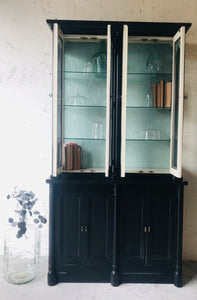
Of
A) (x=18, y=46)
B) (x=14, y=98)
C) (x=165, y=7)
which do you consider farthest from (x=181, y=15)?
(x=14, y=98)

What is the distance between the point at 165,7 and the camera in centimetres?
306

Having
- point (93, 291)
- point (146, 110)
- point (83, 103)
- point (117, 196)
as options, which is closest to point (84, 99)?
point (83, 103)

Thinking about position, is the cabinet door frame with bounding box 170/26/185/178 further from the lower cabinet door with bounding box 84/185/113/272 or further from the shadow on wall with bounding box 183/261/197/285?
the shadow on wall with bounding box 183/261/197/285

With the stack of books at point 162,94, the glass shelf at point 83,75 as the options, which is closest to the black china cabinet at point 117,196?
the stack of books at point 162,94

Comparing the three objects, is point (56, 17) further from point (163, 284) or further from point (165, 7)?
point (163, 284)

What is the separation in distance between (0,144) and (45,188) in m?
0.70

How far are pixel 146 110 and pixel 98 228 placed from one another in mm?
1295

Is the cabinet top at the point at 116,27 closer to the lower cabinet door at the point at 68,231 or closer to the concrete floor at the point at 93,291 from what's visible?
the lower cabinet door at the point at 68,231

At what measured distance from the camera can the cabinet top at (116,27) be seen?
2553 mm

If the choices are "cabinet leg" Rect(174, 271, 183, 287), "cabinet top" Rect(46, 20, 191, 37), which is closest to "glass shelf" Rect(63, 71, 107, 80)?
"cabinet top" Rect(46, 20, 191, 37)

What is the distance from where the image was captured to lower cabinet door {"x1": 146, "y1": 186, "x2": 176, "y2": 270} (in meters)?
2.66

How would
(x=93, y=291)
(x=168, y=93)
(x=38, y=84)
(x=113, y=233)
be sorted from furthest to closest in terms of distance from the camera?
(x=38, y=84) < (x=168, y=93) < (x=113, y=233) < (x=93, y=291)

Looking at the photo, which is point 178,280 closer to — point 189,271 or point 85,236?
point 189,271

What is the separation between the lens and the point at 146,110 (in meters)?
2.97
